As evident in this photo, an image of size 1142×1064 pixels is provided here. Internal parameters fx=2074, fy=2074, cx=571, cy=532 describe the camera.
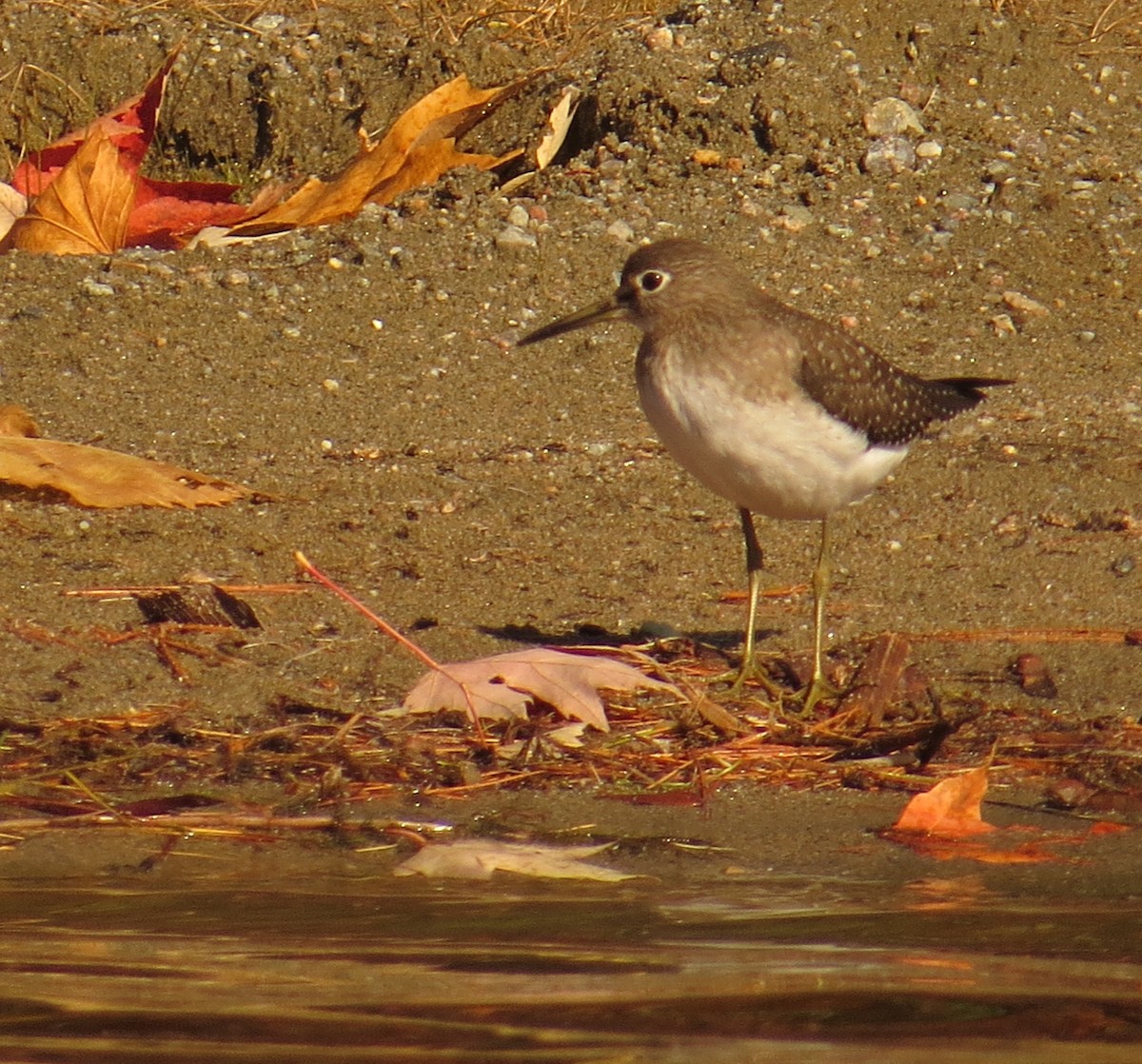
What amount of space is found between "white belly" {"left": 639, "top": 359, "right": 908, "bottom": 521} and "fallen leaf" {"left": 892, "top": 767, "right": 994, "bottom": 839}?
1123 mm

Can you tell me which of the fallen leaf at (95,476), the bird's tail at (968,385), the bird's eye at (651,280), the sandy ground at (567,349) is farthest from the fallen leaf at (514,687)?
the bird's tail at (968,385)

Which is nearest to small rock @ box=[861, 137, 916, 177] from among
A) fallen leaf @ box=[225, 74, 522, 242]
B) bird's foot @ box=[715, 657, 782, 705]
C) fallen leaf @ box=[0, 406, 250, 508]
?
fallen leaf @ box=[225, 74, 522, 242]

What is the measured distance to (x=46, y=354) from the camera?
279 inches

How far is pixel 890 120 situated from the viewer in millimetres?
8500

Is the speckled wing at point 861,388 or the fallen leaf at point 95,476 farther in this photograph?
the fallen leaf at point 95,476

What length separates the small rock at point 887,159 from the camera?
8.39 m

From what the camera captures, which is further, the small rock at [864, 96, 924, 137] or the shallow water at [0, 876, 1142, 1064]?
the small rock at [864, 96, 924, 137]

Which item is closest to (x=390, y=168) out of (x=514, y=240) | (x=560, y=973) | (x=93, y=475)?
(x=514, y=240)

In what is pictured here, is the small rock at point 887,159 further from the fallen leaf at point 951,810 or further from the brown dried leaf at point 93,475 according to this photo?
the fallen leaf at point 951,810

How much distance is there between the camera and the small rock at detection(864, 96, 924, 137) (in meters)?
8.48

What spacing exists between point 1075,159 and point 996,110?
1.34 feet

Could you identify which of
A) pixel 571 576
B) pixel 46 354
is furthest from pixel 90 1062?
pixel 46 354

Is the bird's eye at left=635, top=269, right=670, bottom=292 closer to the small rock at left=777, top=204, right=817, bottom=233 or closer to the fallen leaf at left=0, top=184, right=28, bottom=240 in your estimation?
the small rock at left=777, top=204, right=817, bottom=233

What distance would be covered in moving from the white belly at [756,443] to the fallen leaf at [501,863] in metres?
1.37
